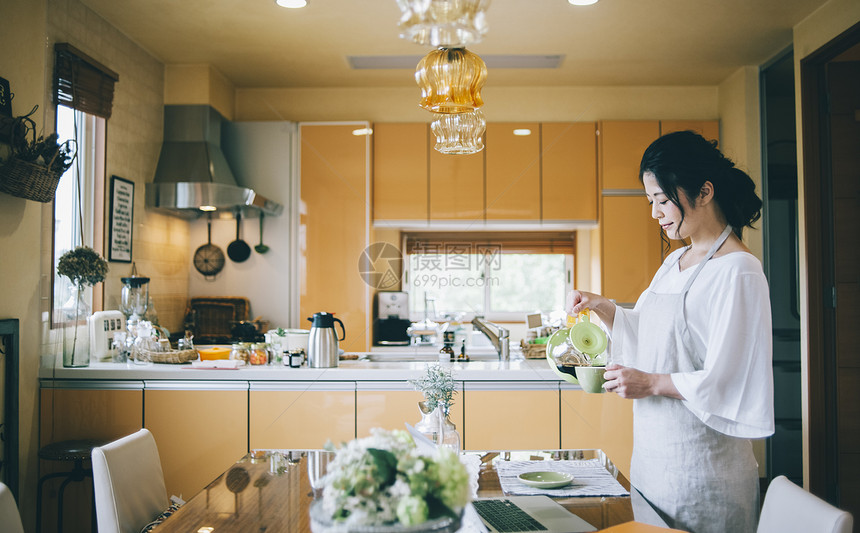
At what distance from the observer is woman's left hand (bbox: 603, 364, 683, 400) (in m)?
1.43

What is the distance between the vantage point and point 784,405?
13.6 feet

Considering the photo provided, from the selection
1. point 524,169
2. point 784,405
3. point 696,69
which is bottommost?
point 784,405

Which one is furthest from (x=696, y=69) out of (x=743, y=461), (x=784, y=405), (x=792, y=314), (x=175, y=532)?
(x=175, y=532)

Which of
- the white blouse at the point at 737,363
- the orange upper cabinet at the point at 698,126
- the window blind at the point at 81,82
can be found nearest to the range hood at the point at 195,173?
the window blind at the point at 81,82

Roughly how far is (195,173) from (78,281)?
47.1 inches

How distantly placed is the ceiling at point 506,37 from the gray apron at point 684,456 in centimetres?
214

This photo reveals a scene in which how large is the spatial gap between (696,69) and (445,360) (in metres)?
2.57

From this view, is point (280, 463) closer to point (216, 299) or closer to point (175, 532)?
point (175, 532)

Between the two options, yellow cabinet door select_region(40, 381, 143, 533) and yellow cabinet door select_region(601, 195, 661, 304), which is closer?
yellow cabinet door select_region(40, 381, 143, 533)

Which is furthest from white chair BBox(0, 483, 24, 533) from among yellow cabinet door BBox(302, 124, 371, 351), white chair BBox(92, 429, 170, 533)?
yellow cabinet door BBox(302, 124, 371, 351)

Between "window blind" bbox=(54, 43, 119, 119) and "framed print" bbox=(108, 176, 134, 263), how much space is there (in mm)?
390

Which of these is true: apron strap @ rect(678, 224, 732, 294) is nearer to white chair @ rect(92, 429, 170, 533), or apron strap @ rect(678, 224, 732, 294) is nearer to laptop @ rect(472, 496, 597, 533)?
laptop @ rect(472, 496, 597, 533)

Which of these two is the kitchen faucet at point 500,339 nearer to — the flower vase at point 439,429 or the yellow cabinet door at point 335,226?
the yellow cabinet door at point 335,226

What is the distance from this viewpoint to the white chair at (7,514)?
1.35 m
